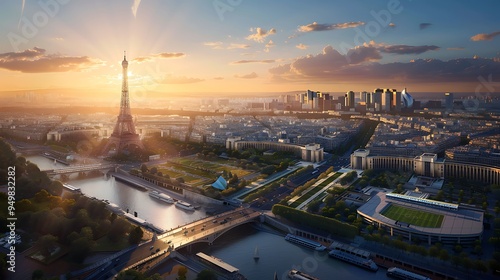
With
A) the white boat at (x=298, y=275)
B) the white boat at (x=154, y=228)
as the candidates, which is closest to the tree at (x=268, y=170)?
the white boat at (x=154, y=228)

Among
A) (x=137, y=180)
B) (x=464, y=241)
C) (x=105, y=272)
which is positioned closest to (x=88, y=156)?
(x=137, y=180)

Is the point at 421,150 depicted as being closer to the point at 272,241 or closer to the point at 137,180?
the point at 272,241

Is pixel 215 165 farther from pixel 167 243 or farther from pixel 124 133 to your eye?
pixel 167 243

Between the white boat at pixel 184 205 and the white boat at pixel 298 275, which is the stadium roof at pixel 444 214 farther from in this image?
the white boat at pixel 184 205

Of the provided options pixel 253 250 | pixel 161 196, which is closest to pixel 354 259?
pixel 253 250

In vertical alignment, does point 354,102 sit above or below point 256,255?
above

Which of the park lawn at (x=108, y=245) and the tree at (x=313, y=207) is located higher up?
the tree at (x=313, y=207)
